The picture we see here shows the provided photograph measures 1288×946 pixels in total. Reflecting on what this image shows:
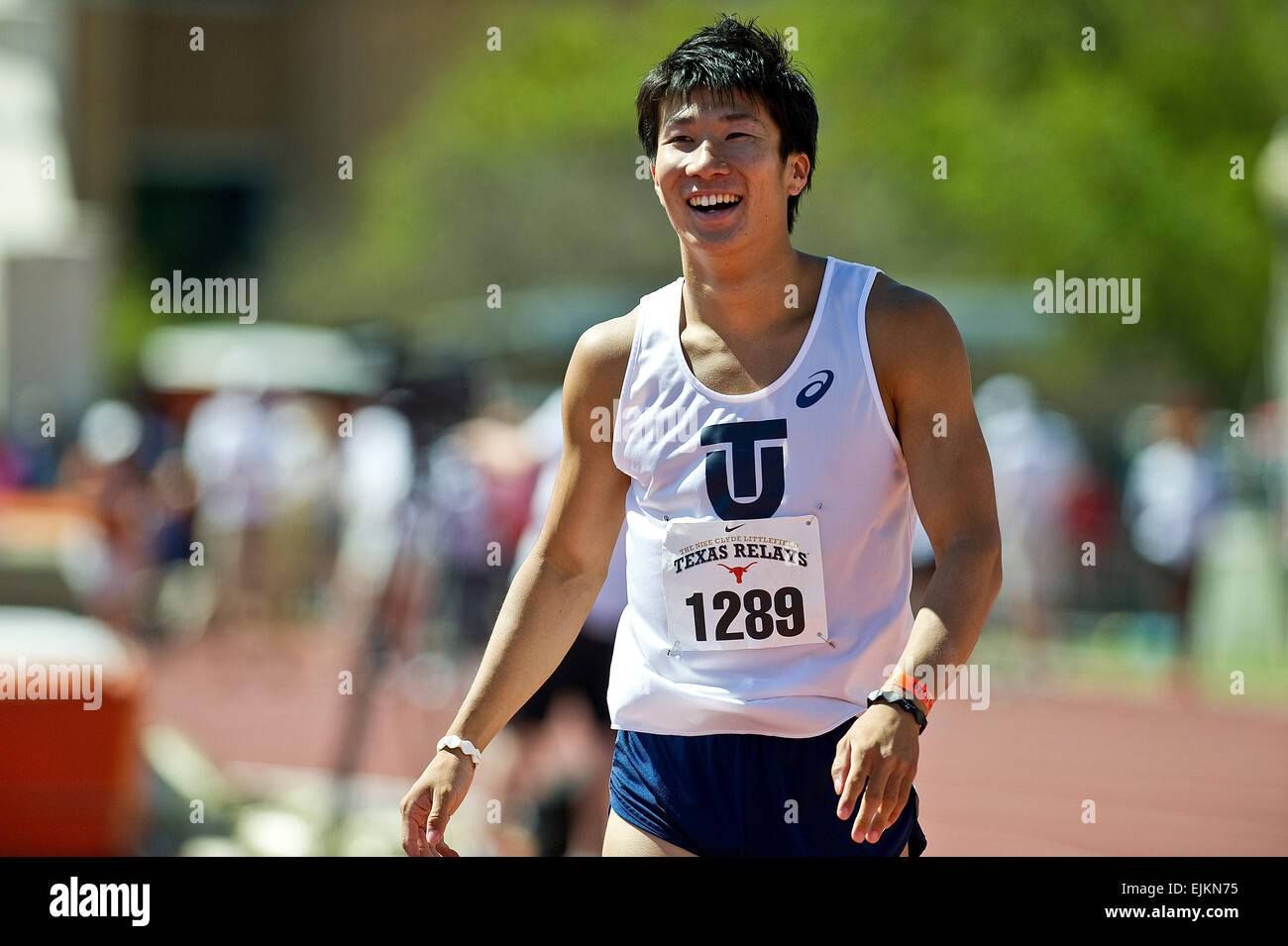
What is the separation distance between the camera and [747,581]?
315 centimetres

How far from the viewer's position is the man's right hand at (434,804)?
322 cm

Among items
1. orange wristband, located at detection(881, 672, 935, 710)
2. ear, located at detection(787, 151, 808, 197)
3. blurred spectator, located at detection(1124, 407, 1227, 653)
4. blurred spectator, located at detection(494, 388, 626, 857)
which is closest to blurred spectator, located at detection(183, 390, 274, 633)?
blurred spectator, located at detection(1124, 407, 1227, 653)

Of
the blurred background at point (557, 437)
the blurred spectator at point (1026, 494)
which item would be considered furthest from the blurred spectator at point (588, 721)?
the blurred spectator at point (1026, 494)

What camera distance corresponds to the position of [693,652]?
10.5ft

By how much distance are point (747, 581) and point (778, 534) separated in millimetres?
102

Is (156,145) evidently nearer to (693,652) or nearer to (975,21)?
(975,21)

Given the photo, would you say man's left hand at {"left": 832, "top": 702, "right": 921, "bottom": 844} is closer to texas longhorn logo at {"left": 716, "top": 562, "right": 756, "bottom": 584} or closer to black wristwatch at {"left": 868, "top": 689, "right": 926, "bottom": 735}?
black wristwatch at {"left": 868, "top": 689, "right": 926, "bottom": 735}

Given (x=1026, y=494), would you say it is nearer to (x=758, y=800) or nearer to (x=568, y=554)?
(x=568, y=554)

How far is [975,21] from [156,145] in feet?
118

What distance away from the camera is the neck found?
3236mm

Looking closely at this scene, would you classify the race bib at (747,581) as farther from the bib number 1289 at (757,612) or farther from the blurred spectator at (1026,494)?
the blurred spectator at (1026,494)

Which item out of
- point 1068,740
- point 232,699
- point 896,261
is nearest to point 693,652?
point 1068,740
